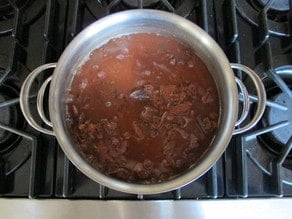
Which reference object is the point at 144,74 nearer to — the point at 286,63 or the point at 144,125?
the point at 144,125

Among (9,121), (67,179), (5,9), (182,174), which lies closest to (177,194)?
(182,174)

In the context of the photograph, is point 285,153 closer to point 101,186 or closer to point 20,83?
point 101,186

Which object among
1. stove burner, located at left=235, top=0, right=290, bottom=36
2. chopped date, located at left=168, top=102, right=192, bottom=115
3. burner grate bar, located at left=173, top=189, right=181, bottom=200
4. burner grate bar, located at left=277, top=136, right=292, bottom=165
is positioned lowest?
burner grate bar, located at left=173, top=189, right=181, bottom=200

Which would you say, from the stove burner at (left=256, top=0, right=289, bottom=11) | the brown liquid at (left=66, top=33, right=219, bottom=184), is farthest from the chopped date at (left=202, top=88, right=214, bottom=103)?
the stove burner at (left=256, top=0, right=289, bottom=11)

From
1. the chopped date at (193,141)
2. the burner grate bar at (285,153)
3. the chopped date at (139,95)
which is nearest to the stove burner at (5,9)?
the chopped date at (139,95)

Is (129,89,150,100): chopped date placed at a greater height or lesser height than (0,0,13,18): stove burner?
lesser

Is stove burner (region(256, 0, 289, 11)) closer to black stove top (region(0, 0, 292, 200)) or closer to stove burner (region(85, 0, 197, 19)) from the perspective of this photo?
black stove top (region(0, 0, 292, 200))

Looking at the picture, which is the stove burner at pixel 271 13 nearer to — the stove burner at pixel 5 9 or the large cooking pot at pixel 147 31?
the large cooking pot at pixel 147 31
